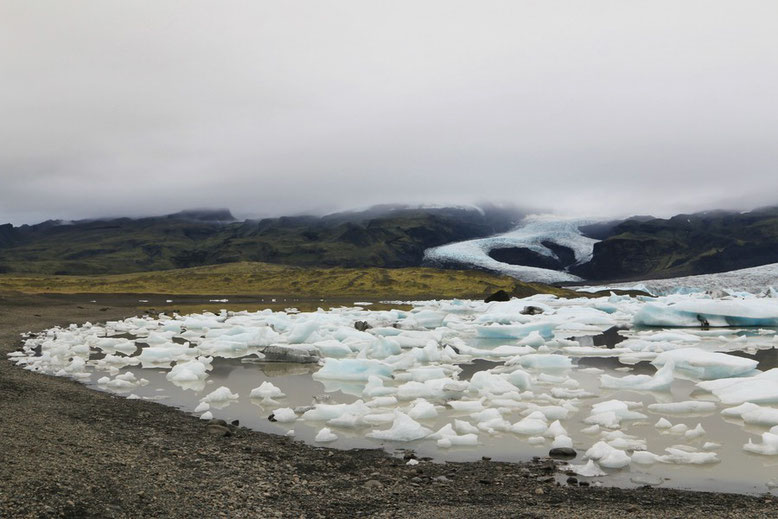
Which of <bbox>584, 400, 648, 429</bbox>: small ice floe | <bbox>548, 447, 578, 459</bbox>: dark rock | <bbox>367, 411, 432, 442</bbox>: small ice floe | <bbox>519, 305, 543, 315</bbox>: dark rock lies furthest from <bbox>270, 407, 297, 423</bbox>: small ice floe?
<bbox>519, 305, 543, 315</bbox>: dark rock

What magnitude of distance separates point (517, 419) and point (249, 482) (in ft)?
18.1

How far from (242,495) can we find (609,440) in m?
5.66

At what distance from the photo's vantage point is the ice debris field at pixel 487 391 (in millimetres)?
8102

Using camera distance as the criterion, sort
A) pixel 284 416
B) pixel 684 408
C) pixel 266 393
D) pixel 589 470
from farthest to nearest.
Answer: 1. pixel 266 393
2. pixel 684 408
3. pixel 284 416
4. pixel 589 470

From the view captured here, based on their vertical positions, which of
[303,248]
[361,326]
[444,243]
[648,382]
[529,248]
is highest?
[303,248]

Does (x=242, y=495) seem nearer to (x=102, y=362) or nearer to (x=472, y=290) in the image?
(x=102, y=362)

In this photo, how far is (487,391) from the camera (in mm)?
12133

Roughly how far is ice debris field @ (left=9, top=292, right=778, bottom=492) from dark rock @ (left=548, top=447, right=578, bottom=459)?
0.10ft

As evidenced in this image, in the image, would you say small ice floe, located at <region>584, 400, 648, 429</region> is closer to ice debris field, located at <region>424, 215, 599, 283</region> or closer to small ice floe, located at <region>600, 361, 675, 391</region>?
small ice floe, located at <region>600, 361, 675, 391</region>

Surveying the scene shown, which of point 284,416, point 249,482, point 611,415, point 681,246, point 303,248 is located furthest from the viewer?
point 303,248

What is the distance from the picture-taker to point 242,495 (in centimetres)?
582

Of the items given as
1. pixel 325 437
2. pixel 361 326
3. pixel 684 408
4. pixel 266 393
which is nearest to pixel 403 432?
pixel 325 437

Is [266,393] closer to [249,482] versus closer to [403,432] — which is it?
[403,432]

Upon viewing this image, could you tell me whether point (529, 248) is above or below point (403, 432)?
above
